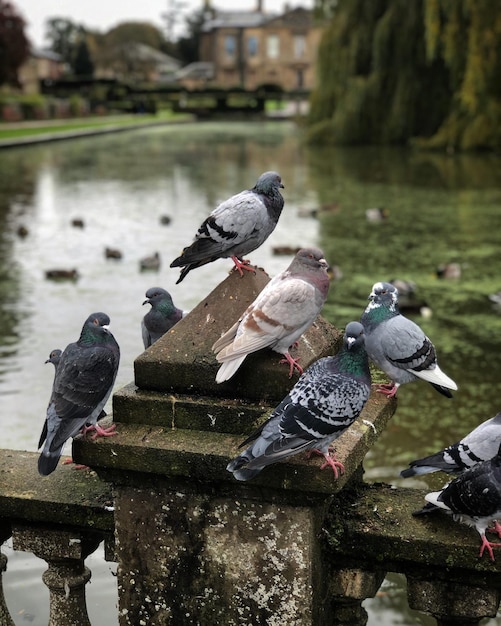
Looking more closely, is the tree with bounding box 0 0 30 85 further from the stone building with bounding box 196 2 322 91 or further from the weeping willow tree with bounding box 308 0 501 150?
the stone building with bounding box 196 2 322 91

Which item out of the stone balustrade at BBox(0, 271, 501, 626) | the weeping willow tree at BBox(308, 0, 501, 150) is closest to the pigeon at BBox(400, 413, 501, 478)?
the stone balustrade at BBox(0, 271, 501, 626)

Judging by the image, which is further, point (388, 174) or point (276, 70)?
point (276, 70)

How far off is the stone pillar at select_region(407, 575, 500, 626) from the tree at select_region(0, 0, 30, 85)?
51702 millimetres

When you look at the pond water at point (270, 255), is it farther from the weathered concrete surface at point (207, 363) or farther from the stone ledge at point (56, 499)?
the stone ledge at point (56, 499)

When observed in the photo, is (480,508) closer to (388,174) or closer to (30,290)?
(30,290)

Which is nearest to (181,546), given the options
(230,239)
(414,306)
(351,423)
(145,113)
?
(351,423)

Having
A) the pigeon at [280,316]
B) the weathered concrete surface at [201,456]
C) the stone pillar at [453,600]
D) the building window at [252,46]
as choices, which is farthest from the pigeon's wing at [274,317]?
the building window at [252,46]

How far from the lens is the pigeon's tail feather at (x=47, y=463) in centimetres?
286

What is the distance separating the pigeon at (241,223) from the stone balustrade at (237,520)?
2.64 feet

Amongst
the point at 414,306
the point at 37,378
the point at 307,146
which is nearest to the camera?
the point at 37,378

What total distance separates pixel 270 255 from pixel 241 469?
32.9 ft

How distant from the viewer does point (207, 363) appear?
2.61m

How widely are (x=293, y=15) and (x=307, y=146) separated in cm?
6492

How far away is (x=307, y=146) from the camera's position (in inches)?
1255
